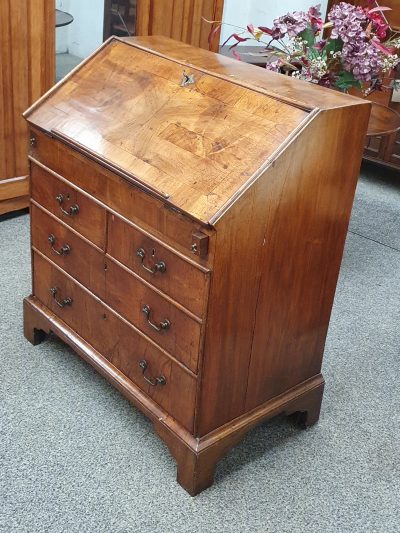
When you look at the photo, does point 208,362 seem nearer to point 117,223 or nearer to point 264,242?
point 264,242

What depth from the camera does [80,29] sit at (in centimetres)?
331

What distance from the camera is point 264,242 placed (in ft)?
5.75

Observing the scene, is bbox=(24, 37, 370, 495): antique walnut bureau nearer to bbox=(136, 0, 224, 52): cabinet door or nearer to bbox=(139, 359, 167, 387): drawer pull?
bbox=(139, 359, 167, 387): drawer pull

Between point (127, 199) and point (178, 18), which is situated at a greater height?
point (178, 18)

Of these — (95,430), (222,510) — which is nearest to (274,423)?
(222,510)

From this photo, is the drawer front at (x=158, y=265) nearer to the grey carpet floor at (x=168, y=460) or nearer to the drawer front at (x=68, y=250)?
the drawer front at (x=68, y=250)

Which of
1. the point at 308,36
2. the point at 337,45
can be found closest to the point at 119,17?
Result: the point at 308,36

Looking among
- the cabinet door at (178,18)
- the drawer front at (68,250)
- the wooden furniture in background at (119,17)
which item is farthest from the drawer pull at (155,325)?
the cabinet door at (178,18)

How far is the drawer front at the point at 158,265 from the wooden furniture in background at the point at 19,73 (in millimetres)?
1502

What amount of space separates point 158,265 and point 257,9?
3631mm

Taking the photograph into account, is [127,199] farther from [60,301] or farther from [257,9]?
[257,9]

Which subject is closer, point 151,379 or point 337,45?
point 151,379

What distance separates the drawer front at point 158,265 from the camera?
1.73 m

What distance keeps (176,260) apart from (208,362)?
0.91 ft
